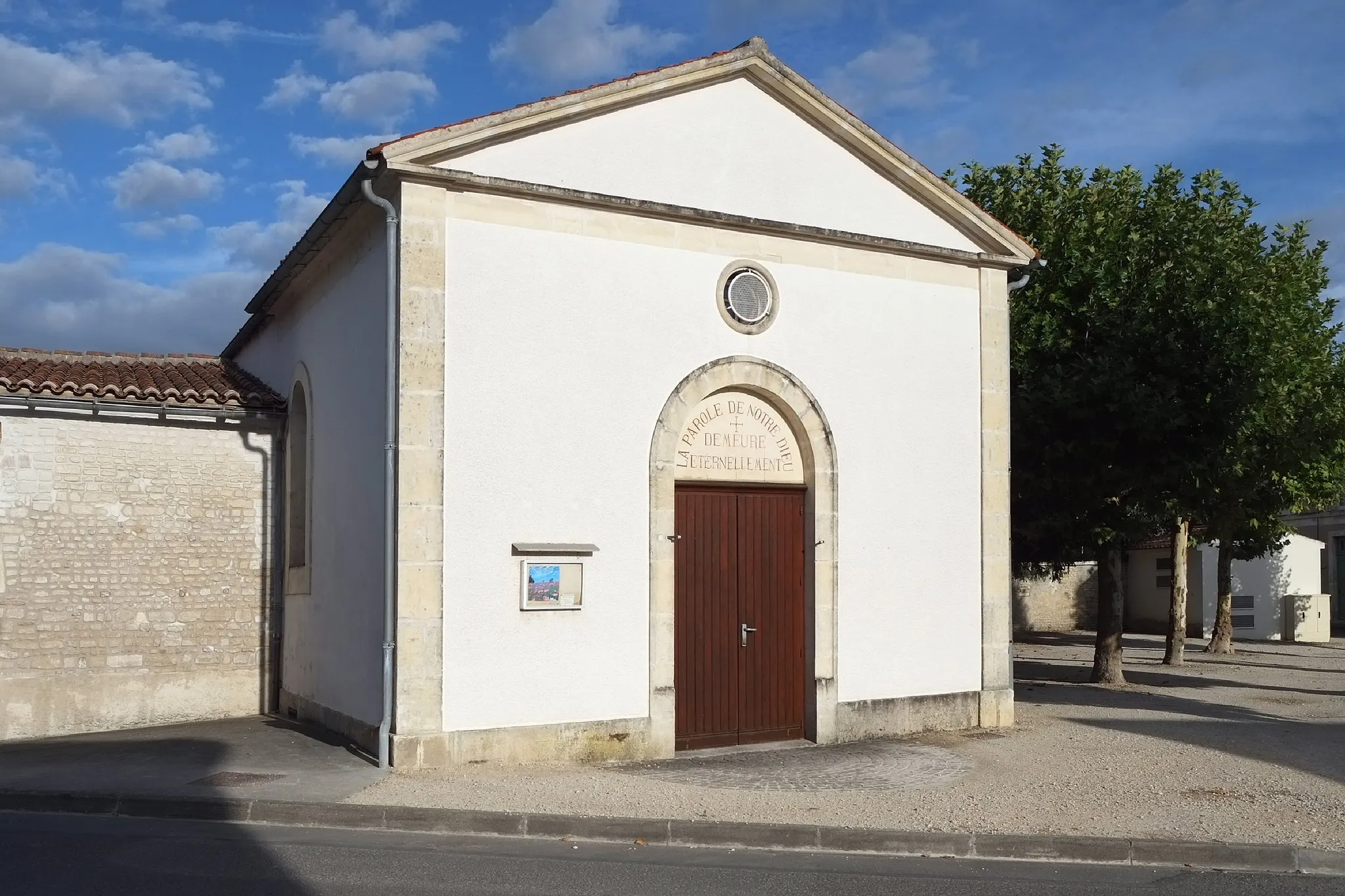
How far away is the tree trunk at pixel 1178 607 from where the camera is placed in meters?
19.9

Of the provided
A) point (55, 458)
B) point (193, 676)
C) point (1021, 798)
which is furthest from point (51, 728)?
point (1021, 798)

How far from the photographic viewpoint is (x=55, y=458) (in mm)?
11953

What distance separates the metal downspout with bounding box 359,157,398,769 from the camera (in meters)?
9.67

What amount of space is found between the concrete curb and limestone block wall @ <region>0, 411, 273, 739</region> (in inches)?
133

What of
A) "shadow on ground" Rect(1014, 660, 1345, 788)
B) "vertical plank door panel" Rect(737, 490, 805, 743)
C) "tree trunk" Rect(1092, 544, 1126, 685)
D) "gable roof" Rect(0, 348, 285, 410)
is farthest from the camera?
"tree trunk" Rect(1092, 544, 1126, 685)

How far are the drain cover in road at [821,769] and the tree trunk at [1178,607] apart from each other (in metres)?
10.3

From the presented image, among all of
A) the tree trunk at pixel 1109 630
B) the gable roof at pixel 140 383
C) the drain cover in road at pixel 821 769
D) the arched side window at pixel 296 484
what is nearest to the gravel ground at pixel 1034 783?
the drain cover in road at pixel 821 769

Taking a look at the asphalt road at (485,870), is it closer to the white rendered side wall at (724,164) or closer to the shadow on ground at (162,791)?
the shadow on ground at (162,791)

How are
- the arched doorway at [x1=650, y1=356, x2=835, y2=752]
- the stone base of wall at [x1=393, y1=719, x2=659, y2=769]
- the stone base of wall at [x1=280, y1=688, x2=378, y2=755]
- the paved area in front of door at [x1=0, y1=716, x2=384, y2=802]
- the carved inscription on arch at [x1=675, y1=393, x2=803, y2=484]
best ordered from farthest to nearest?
the carved inscription on arch at [x1=675, y1=393, x2=803, y2=484] < the arched doorway at [x1=650, y1=356, x2=835, y2=752] < the stone base of wall at [x1=280, y1=688, x2=378, y2=755] < the stone base of wall at [x1=393, y1=719, x2=659, y2=769] < the paved area in front of door at [x1=0, y1=716, x2=384, y2=802]

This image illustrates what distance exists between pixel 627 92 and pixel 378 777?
6.01 metres

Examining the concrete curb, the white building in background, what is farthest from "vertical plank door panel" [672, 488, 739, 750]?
the white building in background

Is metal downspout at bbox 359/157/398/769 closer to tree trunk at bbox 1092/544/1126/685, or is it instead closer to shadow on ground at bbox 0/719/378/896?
shadow on ground at bbox 0/719/378/896

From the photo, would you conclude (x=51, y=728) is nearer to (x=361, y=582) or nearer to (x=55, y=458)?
(x=55, y=458)

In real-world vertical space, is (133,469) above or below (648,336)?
below
